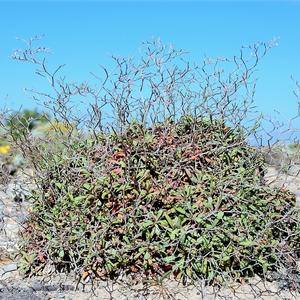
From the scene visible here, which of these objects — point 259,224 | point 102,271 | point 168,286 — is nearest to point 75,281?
point 102,271

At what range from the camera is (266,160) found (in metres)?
5.69

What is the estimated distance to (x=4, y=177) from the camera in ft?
21.3

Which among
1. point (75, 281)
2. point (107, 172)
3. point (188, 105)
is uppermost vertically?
point (188, 105)

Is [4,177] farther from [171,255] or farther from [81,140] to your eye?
[171,255]

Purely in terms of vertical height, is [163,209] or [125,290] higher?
[163,209]

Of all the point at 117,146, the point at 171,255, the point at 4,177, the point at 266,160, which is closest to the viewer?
the point at 171,255

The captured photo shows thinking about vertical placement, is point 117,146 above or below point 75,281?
above

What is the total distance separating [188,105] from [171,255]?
1.27 m

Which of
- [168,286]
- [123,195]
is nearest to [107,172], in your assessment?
[123,195]

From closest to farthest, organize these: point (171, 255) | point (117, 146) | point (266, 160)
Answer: point (171, 255), point (117, 146), point (266, 160)

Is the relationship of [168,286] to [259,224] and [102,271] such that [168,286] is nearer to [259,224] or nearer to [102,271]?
[102,271]

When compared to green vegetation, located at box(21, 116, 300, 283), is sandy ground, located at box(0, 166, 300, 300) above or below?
below

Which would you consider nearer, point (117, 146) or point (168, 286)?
point (168, 286)

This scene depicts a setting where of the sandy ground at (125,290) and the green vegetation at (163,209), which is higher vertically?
the green vegetation at (163,209)
